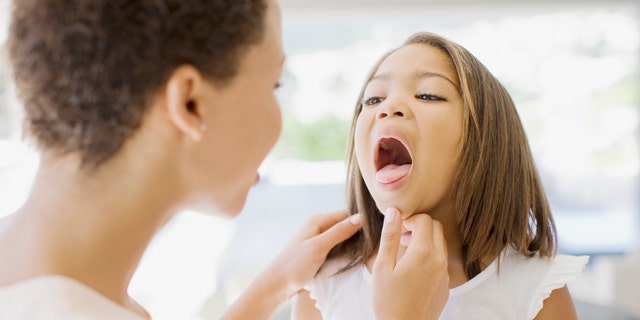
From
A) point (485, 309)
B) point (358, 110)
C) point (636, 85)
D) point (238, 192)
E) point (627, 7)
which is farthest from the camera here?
point (636, 85)

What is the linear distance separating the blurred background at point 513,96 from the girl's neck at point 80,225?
3.40m

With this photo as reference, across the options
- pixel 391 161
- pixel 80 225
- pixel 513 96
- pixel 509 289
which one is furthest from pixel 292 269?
pixel 513 96

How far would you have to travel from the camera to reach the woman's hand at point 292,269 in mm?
1107

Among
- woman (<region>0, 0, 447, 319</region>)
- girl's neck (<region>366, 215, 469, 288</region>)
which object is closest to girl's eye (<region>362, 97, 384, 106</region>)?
girl's neck (<region>366, 215, 469, 288</region>)

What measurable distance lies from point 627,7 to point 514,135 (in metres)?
3.88

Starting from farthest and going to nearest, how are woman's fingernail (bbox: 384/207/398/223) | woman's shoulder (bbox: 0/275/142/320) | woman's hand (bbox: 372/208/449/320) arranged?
woman's fingernail (bbox: 384/207/398/223), woman's hand (bbox: 372/208/449/320), woman's shoulder (bbox: 0/275/142/320)

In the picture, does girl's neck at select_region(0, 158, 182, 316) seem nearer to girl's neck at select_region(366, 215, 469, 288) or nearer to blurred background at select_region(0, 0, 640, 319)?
girl's neck at select_region(366, 215, 469, 288)

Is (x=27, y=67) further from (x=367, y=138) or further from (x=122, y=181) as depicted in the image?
(x=367, y=138)

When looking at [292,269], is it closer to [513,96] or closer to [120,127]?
[120,127]

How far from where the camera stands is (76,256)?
29.4 inches

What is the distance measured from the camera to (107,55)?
2.31 ft

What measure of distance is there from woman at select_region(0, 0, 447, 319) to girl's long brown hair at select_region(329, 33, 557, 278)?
1.32ft

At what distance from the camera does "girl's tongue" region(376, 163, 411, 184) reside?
1.10m

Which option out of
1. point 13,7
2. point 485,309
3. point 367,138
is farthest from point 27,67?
point 485,309
